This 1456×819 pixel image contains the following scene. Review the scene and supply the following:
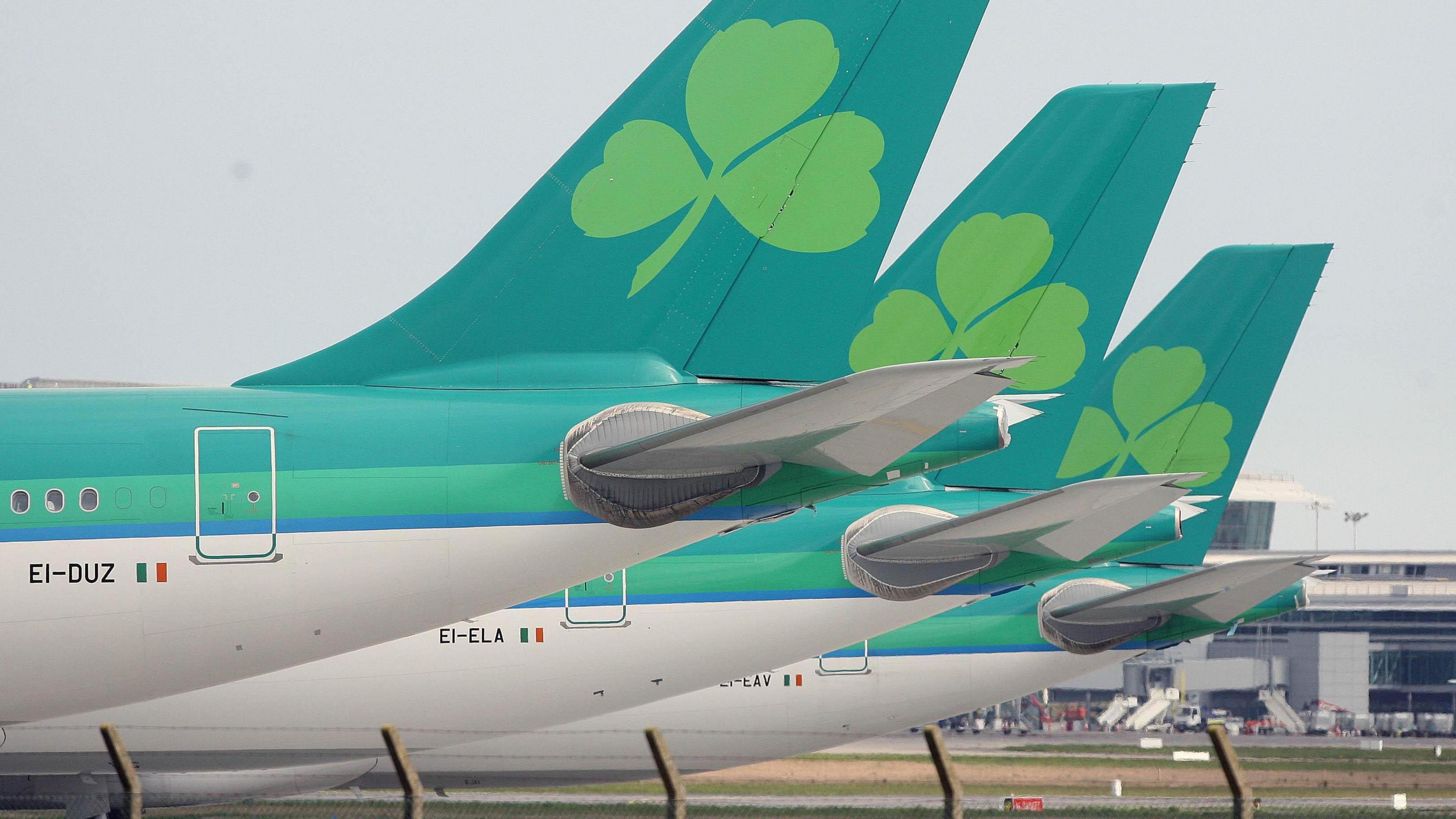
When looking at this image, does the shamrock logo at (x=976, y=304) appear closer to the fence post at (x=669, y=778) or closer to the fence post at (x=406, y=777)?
the fence post at (x=669, y=778)

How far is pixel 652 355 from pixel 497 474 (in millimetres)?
1442

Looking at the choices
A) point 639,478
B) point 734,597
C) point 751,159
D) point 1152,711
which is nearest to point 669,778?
point 639,478

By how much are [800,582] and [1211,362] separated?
873cm

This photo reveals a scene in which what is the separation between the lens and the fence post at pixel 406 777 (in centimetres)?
934

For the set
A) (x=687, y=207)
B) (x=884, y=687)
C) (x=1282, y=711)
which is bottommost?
(x=1282, y=711)

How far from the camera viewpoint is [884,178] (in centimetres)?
1147

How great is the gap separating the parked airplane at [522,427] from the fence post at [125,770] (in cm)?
58

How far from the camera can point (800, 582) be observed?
54.4 ft

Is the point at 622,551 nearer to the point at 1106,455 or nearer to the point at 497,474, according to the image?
the point at 497,474

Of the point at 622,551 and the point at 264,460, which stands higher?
the point at 264,460

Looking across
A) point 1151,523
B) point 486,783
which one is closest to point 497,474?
point 486,783

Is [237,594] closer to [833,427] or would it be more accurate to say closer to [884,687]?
[833,427]

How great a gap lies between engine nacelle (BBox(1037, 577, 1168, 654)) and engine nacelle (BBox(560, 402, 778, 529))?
11220 millimetres

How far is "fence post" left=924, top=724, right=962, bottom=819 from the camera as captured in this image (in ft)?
31.0
